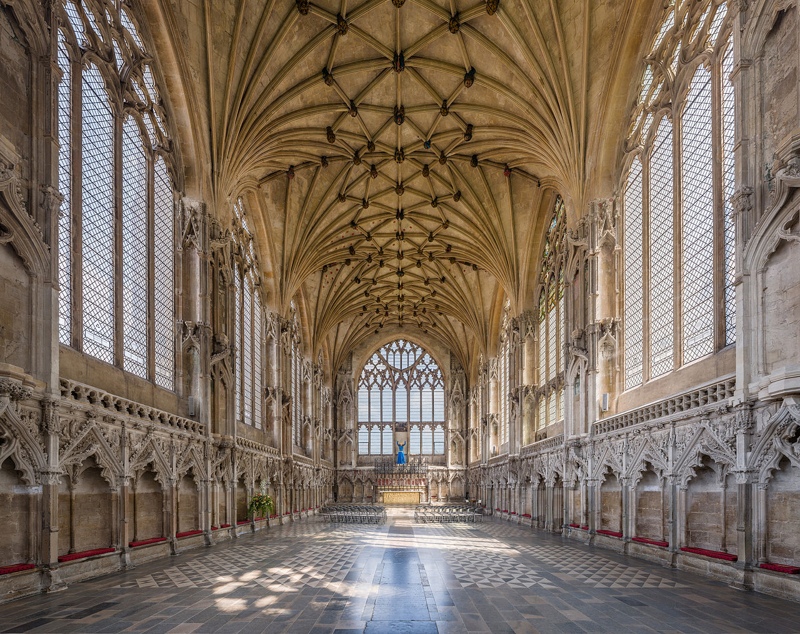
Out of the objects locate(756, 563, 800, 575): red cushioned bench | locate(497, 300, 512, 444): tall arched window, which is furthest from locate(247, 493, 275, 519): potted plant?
locate(756, 563, 800, 575): red cushioned bench

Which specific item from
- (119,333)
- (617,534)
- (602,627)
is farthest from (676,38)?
(119,333)

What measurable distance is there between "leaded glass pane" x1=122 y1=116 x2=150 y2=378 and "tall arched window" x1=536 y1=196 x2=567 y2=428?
17.3 m

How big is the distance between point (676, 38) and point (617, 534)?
47.5 feet

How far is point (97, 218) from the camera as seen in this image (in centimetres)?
1622

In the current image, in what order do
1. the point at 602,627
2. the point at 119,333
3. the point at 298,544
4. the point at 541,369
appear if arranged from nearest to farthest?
the point at 602,627 → the point at 119,333 → the point at 298,544 → the point at 541,369

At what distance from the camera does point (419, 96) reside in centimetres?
2667

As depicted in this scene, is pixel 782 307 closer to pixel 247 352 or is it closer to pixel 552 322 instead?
pixel 552 322

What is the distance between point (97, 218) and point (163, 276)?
4.71 m

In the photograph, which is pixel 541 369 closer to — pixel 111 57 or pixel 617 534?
pixel 617 534

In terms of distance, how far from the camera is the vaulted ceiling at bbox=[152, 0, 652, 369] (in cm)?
2139

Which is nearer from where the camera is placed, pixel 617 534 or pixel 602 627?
pixel 602 627

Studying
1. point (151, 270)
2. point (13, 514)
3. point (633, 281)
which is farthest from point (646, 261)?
point (13, 514)

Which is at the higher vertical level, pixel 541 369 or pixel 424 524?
pixel 541 369

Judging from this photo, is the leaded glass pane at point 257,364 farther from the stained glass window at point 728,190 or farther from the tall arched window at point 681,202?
the stained glass window at point 728,190
